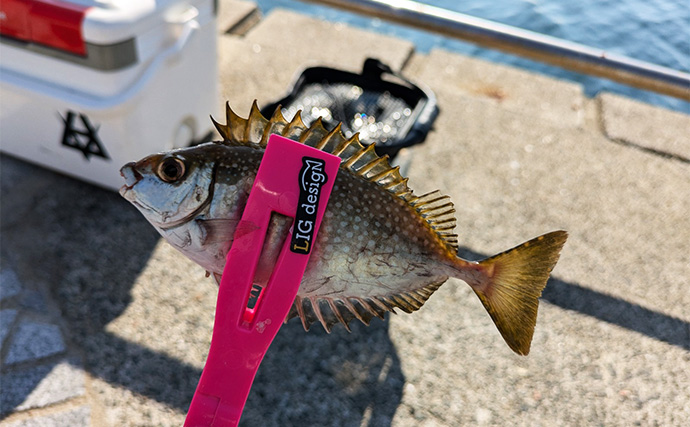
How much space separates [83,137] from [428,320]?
1.87m

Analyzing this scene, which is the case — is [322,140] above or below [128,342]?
above

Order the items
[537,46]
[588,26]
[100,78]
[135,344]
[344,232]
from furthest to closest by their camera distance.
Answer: [588,26], [537,46], [100,78], [135,344], [344,232]

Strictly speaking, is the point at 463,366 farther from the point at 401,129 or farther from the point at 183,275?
the point at 183,275

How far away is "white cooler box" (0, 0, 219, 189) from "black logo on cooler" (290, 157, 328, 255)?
→ 146 cm

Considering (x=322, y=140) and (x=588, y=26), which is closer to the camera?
(x=322, y=140)

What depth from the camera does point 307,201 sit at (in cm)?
125

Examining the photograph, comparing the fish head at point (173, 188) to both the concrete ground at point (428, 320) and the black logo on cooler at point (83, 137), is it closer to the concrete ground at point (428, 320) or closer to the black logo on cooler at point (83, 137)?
the concrete ground at point (428, 320)

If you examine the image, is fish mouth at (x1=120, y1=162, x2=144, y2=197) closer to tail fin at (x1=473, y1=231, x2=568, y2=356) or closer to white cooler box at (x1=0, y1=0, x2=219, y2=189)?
tail fin at (x1=473, y1=231, x2=568, y2=356)

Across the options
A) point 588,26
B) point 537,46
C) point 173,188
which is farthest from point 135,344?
point 588,26

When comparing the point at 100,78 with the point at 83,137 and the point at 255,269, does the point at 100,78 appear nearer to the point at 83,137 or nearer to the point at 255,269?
the point at 83,137

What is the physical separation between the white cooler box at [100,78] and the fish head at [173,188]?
1.20 meters

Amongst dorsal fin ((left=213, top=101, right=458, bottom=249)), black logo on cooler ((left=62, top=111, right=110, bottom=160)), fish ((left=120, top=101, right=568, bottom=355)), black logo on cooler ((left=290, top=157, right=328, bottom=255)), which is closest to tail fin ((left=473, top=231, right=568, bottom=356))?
fish ((left=120, top=101, right=568, bottom=355))

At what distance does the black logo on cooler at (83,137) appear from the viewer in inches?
104

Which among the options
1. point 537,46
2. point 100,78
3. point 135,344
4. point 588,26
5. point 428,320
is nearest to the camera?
point 135,344
